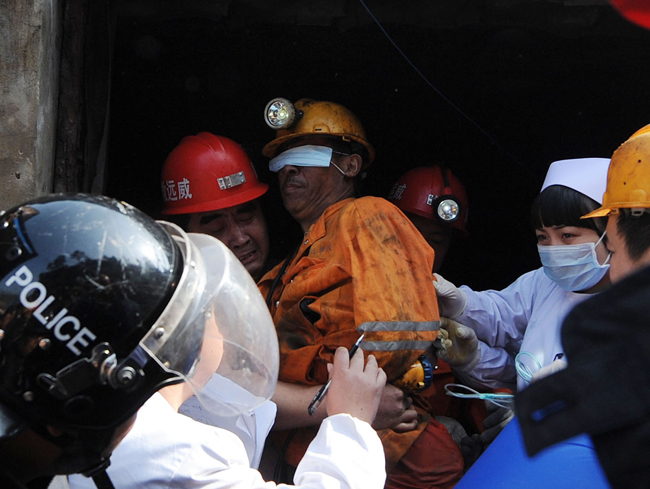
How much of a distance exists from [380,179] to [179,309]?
411cm

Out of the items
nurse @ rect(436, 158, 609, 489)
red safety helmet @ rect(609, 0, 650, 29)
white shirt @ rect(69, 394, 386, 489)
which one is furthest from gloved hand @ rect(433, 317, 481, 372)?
red safety helmet @ rect(609, 0, 650, 29)

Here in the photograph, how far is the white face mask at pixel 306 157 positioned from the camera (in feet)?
10.9

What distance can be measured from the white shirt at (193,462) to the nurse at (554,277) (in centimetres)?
124

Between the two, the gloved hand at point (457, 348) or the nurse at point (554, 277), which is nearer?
the nurse at point (554, 277)

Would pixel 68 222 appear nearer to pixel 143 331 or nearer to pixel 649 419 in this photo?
pixel 143 331

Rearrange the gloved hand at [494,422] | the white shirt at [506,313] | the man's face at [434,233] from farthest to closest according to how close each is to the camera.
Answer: the man's face at [434,233], the white shirt at [506,313], the gloved hand at [494,422]

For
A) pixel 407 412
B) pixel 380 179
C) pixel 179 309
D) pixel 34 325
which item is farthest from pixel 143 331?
pixel 380 179

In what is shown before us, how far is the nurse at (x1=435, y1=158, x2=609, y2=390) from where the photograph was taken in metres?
2.72

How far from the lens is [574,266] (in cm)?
276

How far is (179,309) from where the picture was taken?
53.5 inches

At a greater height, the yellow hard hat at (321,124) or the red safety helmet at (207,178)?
the yellow hard hat at (321,124)

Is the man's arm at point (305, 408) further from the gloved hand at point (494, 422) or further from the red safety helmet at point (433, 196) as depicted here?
the red safety helmet at point (433, 196)

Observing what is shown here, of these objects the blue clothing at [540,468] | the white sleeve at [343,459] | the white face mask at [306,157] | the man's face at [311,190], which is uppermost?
the white face mask at [306,157]

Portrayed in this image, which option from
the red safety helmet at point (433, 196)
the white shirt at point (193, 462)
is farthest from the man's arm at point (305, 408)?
the red safety helmet at point (433, 196)
